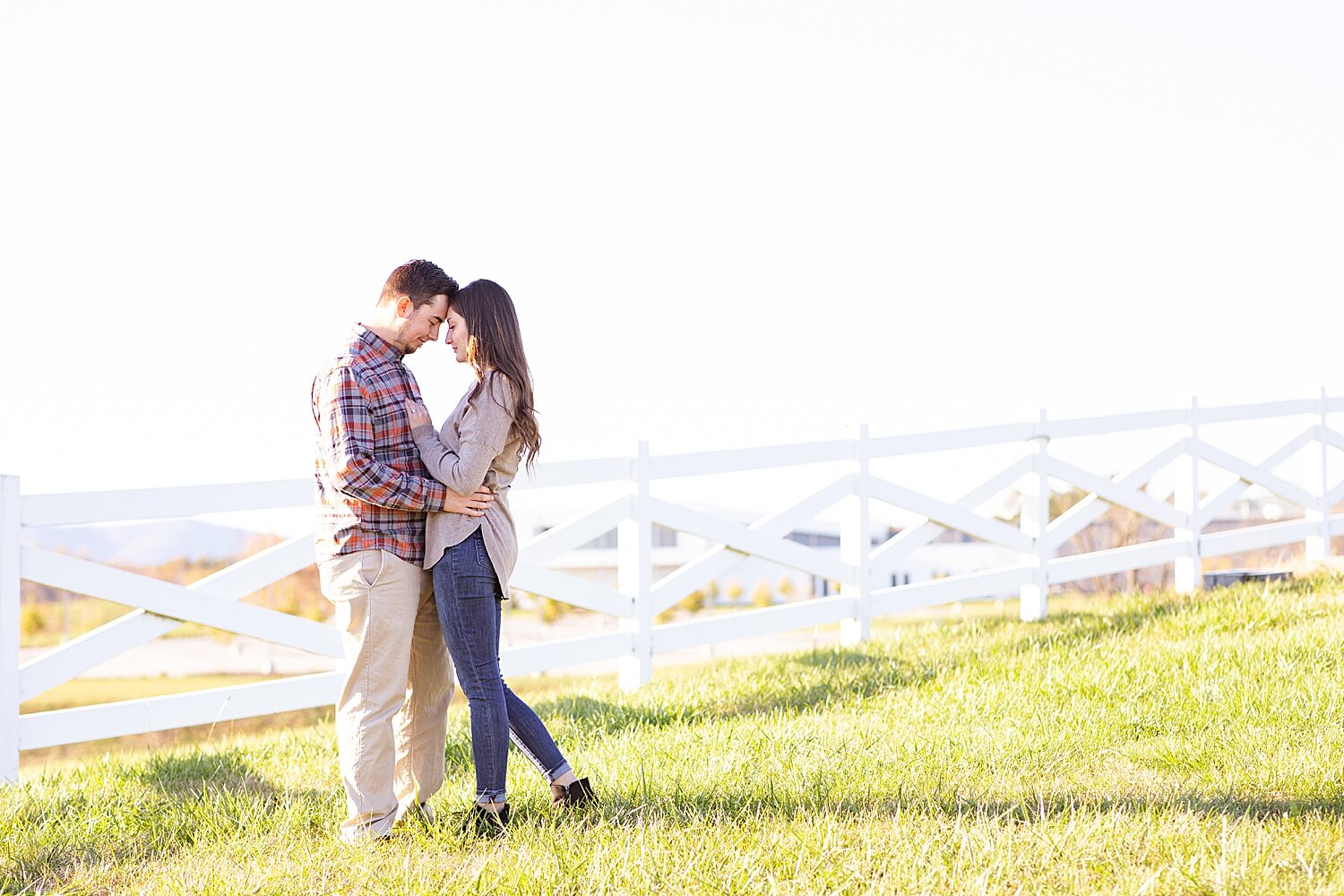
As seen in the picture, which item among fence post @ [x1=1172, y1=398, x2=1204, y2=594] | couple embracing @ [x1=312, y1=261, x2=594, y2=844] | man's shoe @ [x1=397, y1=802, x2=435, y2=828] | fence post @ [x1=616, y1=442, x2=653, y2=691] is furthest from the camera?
fence post @ [x1=1172, y1=398, x2=1204, y2=594]

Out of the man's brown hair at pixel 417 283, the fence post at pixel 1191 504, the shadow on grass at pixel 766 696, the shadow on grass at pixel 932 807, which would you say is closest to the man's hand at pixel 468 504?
the man's brown hair at pixel 417 283

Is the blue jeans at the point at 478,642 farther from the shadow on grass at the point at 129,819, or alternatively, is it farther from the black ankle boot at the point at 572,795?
the shadow on grass at the point at 129,819

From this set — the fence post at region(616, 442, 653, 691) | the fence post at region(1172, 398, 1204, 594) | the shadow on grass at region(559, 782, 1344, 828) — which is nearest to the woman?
the shadow on grass at region(559, 782, 1344, 828)

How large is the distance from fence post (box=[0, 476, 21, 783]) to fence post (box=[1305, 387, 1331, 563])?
1080 centimetres

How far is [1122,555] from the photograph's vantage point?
980 centimetres

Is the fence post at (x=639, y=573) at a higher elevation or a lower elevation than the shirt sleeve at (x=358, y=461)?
lower

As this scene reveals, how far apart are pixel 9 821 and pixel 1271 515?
1340cm

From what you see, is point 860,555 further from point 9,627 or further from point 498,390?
point 9,627

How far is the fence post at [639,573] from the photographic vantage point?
7180 millimetres

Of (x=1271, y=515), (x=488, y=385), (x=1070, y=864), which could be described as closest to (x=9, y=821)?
(x=488, y=385)

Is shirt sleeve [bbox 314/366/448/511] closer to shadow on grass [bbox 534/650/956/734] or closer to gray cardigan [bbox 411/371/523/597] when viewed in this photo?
gray cardigan [bbox 411/371/523/597]

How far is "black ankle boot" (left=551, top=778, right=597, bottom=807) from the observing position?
380 centimetres

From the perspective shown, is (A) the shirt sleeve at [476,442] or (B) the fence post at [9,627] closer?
(A) the shirt sleeve at [476,442]

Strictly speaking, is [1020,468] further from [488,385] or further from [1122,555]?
[488,385]
